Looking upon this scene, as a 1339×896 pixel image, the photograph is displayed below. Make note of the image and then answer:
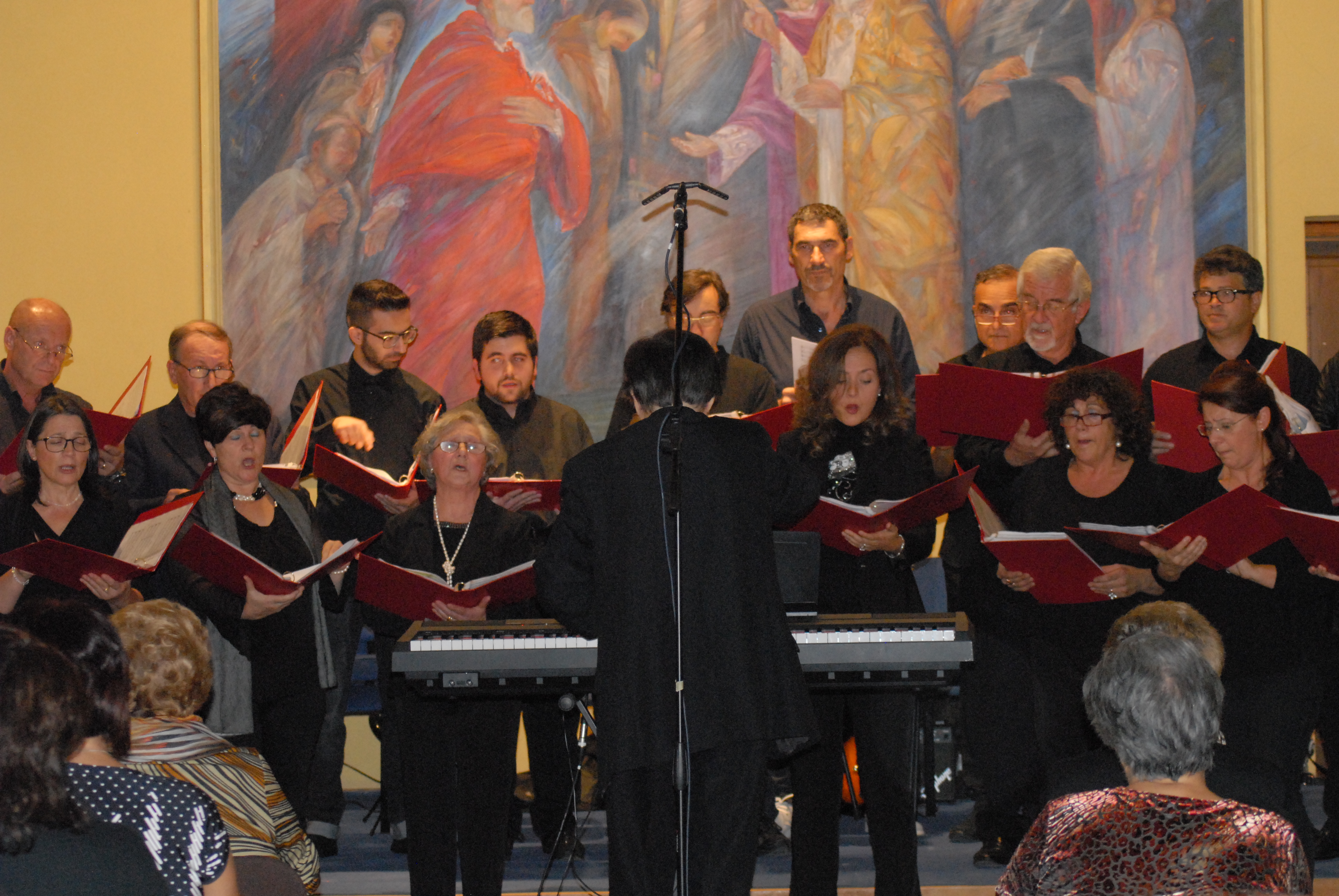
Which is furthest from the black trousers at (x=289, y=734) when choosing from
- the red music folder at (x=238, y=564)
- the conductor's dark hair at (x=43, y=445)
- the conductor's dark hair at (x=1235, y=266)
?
the conductor's dark hair at (x=1235, y=266)

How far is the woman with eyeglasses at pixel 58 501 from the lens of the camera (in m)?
4.03

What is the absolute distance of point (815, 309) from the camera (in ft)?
16.2

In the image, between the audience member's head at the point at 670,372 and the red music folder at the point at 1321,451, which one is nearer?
the audience member's head at the point at 670,372

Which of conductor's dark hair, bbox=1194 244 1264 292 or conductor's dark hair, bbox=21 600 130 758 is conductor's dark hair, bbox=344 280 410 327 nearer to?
conductor's dark hair, bbox=1194 244 1264 292

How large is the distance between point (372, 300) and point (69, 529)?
52.7 inches

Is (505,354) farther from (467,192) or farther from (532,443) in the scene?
(467,192)

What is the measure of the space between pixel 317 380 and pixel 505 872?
1.92 metres

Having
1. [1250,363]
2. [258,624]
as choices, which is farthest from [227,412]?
[1250,363]

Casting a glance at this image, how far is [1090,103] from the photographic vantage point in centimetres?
590

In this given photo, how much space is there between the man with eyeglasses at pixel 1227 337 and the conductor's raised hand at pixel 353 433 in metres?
2.60

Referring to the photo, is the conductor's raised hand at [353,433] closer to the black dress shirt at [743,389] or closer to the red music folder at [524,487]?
the red music folder at [524,487]

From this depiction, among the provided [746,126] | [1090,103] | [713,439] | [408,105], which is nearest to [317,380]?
[408,105]

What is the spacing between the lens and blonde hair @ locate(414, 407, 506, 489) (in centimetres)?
393

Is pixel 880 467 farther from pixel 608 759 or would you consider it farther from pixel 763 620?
pixel 608 759
